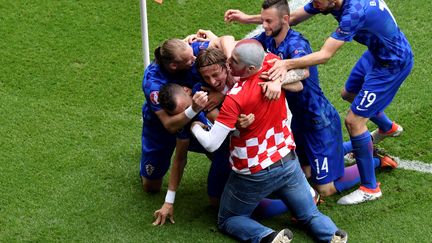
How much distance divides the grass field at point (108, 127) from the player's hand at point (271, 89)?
1197mm

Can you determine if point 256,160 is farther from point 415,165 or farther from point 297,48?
point 415,165

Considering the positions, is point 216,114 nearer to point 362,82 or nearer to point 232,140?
point 232,140

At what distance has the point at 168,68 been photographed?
237 inches

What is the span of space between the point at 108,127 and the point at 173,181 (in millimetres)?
1618

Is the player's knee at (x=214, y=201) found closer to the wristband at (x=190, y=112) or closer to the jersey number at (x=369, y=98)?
the wristband at (x=190, y=112)

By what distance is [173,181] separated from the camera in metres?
6.17

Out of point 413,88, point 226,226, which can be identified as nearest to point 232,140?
point 226,226

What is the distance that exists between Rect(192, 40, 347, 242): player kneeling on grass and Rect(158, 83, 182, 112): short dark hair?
0.22m

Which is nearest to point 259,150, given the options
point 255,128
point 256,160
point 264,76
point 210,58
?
point 256,160

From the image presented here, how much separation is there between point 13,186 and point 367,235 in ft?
9.32

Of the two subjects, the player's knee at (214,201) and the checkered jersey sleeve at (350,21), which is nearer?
the checkered jersey sleeve at (350,21)

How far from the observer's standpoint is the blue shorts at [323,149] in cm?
648

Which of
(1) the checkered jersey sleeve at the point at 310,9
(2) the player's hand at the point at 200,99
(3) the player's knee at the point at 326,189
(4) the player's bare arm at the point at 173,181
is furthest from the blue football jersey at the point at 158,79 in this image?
(3) the player's knee at the point at 326,189

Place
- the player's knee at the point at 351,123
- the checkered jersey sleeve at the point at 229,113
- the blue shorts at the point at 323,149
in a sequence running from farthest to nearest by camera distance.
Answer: the blue shorts at the point at 323,149 → the player's knee at the point at 351,123 → the checkered jersey sleeve at the point at 229,113
